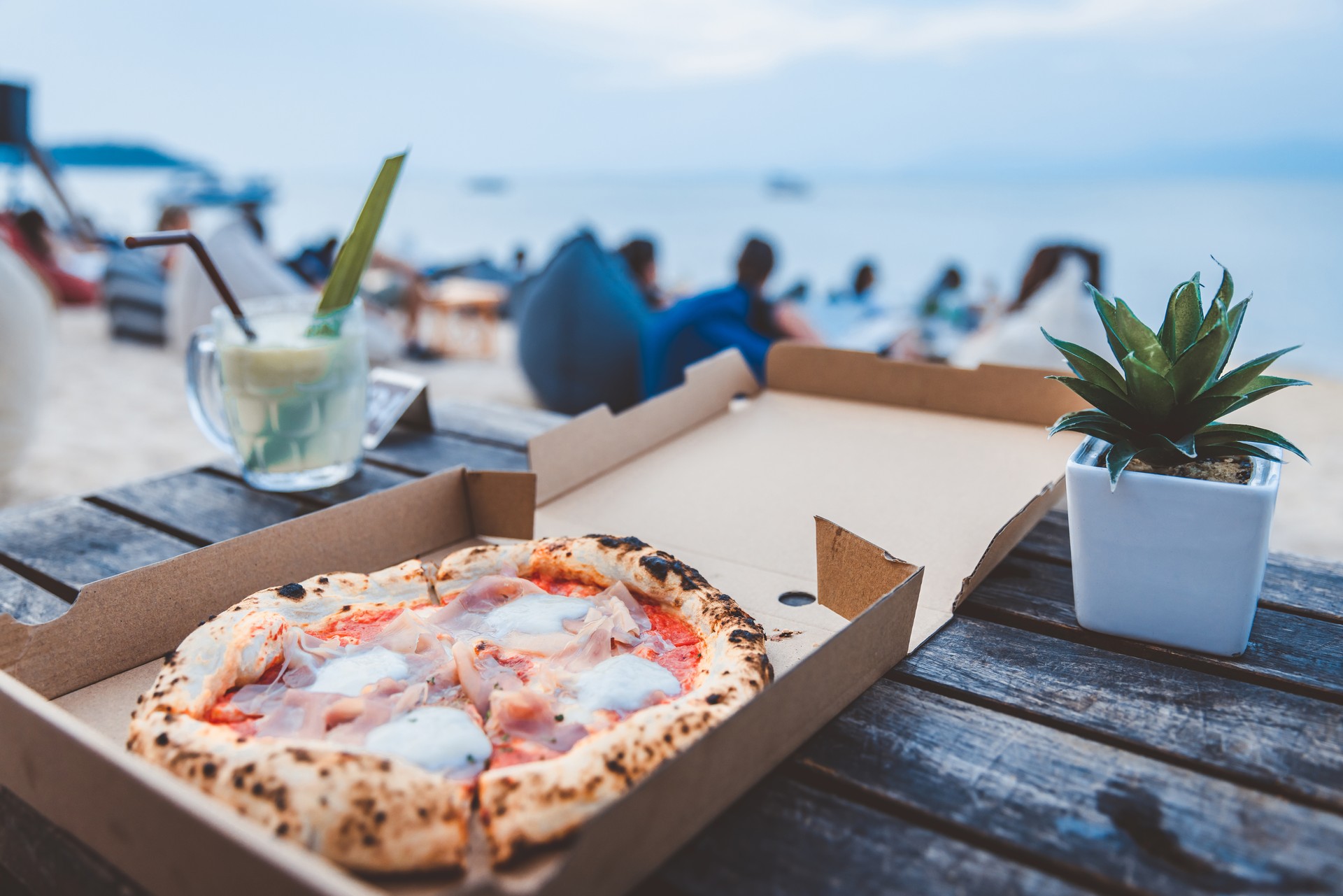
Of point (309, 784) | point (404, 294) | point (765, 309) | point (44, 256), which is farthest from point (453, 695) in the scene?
point (44, 256)

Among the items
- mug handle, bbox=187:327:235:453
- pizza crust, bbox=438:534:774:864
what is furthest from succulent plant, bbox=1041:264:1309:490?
mug handle, bbox=187:327:235:453

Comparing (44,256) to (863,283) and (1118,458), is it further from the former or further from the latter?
(1118,458)

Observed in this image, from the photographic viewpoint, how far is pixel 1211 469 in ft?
3.26

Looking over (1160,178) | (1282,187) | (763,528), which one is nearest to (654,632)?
(763,528)

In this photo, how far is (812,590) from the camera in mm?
1188

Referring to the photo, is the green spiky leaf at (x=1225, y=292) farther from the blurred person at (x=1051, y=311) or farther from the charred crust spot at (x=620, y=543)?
the blurred person at (x=1051, y=311)

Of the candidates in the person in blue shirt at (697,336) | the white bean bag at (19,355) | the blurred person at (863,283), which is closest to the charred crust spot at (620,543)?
the person in blue shirt at (697,336)

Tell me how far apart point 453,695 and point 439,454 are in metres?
0.99

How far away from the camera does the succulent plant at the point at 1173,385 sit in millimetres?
942

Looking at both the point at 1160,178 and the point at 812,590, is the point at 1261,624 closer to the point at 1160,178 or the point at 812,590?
the point at 812,590

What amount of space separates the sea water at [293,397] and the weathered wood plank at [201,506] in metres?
0.06

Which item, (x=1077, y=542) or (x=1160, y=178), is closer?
(x=1077, y=542)

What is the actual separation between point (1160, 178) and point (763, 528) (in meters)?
62.3

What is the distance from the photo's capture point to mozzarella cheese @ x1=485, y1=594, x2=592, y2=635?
1.01 m
